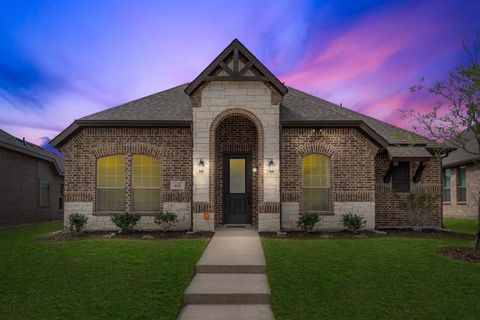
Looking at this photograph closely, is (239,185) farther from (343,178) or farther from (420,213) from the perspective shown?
(420,213)

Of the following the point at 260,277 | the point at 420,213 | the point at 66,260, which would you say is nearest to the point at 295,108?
the point at 420,213

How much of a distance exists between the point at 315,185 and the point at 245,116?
371 cm

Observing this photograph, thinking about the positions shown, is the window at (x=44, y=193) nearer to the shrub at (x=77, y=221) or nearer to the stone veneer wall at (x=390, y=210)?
the shrub at (x=77, y=221)

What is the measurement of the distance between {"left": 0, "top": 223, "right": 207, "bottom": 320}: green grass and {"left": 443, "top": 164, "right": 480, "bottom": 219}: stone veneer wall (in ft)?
54.7

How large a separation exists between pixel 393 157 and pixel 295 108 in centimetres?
425

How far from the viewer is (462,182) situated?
21625 millimetres

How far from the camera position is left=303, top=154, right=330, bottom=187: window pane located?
1361 cm

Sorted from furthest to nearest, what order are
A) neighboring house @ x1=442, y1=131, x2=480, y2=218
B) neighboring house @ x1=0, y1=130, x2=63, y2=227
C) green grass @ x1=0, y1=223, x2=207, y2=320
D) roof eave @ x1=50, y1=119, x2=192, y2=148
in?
neighboring house @ x1=442, y1=131, x2=480, y2=218 < neighboring house @ x1=0, y1=130, x2=63, y2=227 < roof eave @ x1=50, y1=119, x2=192, y2=148 < green grass @ x1=0, y1=223, x2=207, y2=320

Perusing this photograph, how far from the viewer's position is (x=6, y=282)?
708 centimetres

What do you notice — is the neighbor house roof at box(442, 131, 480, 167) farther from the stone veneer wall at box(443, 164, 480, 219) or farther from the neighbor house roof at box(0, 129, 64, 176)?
the neighbor house roof at box(0, 129, 64, 176)

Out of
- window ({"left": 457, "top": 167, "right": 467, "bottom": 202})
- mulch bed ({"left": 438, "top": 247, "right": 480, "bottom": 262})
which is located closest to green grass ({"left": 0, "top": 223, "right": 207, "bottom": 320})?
mulch bed ({"left": 438, "top": 247, "right": 480, "bottom": 262})

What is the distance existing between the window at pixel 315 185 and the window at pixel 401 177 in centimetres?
328

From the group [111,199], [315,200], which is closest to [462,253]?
[315,200]

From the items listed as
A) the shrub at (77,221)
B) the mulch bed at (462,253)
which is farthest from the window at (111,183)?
the mulch bed at (462,253)
